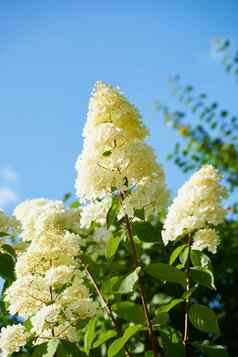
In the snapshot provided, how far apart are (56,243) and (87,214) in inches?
9.2

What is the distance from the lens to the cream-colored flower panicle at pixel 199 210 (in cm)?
243

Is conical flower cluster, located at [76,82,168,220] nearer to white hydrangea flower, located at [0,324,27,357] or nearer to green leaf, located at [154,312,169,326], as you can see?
green leaf, located at [154,312,169,326]

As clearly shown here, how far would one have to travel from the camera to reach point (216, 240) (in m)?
2.44

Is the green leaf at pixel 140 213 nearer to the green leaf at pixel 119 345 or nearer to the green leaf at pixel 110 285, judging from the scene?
the green leaf at pixel 110 285

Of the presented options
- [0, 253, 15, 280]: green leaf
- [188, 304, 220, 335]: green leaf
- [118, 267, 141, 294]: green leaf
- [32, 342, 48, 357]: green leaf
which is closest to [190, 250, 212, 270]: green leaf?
[188, 304, 220, 335]: green leaf

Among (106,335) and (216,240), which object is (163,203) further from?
Result: (106,335)

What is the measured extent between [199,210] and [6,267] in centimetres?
104

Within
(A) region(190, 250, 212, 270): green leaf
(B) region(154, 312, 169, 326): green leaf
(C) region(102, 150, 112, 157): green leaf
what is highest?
(C) region(102, 150, 112, 157): green leaf

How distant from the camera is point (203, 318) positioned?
231 cm

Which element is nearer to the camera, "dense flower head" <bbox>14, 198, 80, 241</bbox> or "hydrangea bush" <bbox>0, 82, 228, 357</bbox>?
"hydrangea bush" <bbox>0, 82, 228, 357</bbox>

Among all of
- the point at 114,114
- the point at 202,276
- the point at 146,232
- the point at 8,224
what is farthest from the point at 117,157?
the point at 8,224

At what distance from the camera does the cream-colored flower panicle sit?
2430 millimetres

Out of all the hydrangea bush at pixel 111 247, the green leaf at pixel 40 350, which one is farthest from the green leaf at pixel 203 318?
the green leaf at pixel 40 350

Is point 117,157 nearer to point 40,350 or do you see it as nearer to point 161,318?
point 161,318
